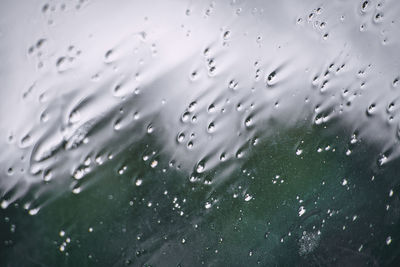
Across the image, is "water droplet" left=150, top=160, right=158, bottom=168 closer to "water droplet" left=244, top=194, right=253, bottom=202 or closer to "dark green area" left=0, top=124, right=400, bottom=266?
"dark green area" left=0, top=124, right=400, bottom=266

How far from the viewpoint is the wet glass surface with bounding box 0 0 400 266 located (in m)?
0.57

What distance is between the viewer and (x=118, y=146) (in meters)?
0.62

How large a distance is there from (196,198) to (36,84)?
1.06ft

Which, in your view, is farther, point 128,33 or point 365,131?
point 365,131

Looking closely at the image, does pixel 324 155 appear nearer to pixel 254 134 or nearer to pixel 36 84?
pixel 254 134

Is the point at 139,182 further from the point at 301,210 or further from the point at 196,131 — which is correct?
the point at 301,210

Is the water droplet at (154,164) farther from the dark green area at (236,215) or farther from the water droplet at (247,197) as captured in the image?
the water droplet at (247,197)

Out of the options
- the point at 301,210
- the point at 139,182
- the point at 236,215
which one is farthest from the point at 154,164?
the point at 301,210

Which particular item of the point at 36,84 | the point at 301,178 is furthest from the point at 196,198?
the point at 36,84

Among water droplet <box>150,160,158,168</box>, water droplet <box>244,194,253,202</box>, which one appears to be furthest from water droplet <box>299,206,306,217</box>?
water droplet <box>150,160,158,168</box>

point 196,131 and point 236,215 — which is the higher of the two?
point 196,131

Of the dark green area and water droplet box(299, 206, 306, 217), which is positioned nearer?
the dark green area

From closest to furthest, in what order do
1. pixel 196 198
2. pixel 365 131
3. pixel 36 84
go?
pixel 36 84, pixel 196 198, pixel 365 131

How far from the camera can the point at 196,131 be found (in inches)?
26.1
